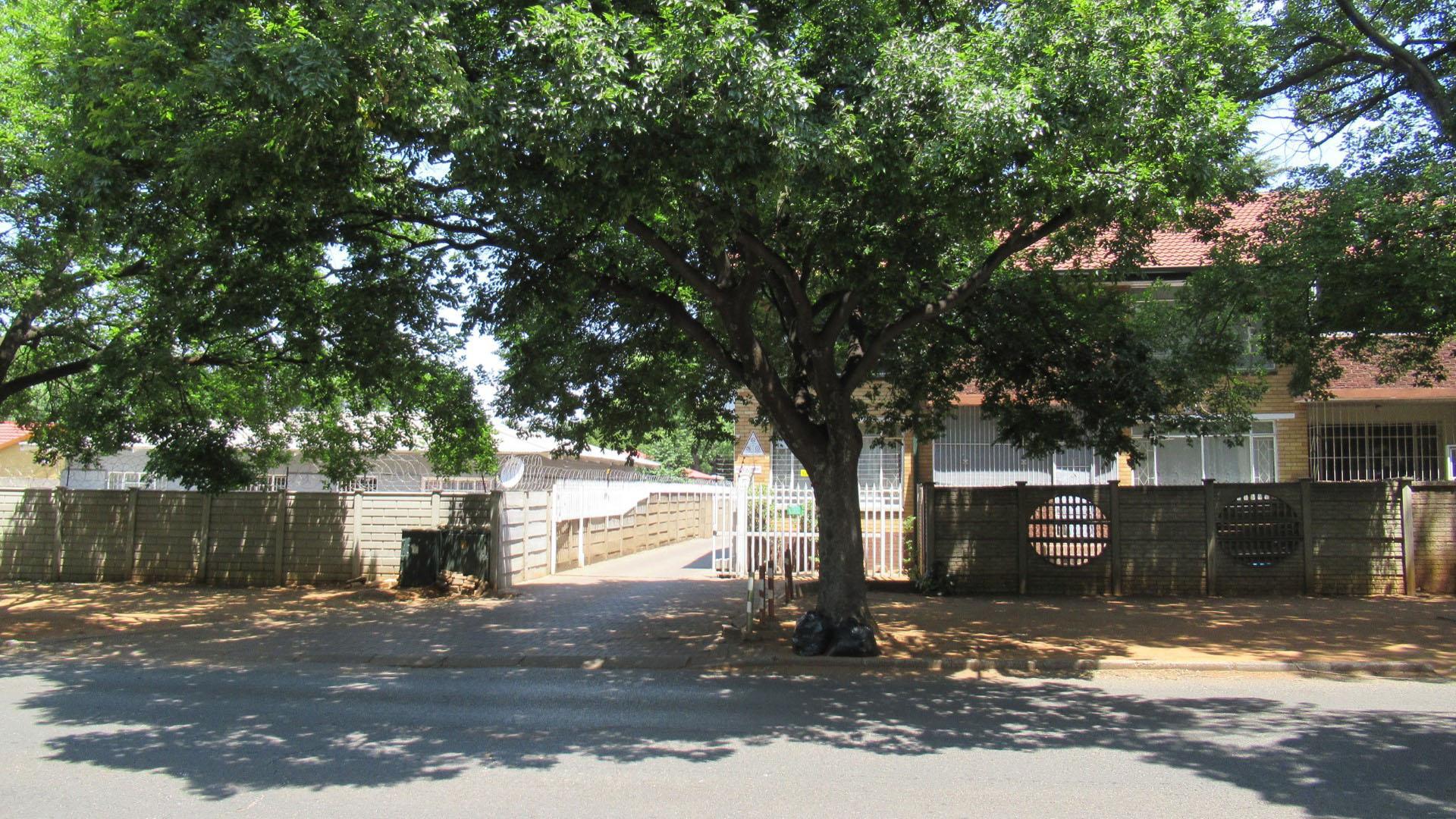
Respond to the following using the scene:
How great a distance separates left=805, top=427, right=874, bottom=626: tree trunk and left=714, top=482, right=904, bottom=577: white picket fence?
6570mm

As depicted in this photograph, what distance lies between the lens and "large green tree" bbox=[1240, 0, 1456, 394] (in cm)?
1141

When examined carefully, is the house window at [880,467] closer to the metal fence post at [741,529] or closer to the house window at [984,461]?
the house window at [984,461]

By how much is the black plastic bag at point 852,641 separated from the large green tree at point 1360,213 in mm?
6884

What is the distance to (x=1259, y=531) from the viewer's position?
14516mm

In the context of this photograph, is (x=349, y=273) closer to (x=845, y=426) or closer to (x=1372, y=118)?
(x=845, y=426)

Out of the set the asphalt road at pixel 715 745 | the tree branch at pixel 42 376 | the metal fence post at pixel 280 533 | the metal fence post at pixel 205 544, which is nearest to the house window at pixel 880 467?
the asphalt road at pixel 715 745

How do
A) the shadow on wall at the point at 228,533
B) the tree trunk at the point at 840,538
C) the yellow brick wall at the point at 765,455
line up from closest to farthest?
the tree trunk at the point at 840,538, the shadow on wall at the point at 228,533, the yellow brick wall at the point at 765,455

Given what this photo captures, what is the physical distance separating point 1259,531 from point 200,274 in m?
15.0

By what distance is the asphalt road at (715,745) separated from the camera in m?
5.45

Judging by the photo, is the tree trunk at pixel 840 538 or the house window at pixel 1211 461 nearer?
the tree trunk at pixel 840 538

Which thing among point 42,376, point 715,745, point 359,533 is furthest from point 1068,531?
point 42,376

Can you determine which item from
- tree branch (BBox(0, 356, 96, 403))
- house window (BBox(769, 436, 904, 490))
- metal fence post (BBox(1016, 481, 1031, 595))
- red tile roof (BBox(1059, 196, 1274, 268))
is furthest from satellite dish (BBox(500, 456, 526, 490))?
red tile roof (BBox(1059, 196, 1274, 268))

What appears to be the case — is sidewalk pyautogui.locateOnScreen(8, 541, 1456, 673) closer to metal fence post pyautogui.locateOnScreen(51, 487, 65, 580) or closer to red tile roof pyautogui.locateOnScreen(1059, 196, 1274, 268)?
metal fence post pyautogui.locateOnScreen(51, 487, 65, 580)

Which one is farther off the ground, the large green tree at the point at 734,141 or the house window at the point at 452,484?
the large green tree at the point at 734,141
